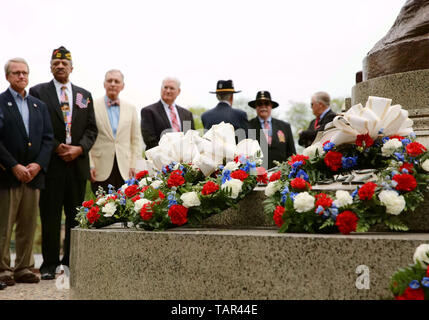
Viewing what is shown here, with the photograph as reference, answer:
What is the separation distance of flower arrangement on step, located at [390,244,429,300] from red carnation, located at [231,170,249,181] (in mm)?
1489

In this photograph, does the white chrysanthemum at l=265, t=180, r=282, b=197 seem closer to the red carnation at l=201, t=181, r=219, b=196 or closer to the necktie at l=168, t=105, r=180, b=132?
the red carnation at l=201, t=181, r=219, b=196

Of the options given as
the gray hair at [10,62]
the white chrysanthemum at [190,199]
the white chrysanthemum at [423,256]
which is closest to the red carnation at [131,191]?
the white chrysanthemum at [190,199]

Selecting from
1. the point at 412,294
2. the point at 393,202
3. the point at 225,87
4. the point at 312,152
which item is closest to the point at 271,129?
the point at 225,87

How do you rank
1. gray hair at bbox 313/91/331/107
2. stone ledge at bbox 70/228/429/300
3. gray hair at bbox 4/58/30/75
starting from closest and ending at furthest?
stone ledge at bbox 70/228/429/300
gray hair at bbox 4/58/30/75
gray hair at bbox 313/91/331/107

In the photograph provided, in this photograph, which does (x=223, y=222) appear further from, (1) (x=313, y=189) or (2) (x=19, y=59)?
(2) (x=19, y=59)

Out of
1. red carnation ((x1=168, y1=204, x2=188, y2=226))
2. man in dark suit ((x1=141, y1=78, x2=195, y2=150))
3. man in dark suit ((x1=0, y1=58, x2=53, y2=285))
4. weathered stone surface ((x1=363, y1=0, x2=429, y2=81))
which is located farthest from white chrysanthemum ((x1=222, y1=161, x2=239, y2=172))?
man in dark suit ((x1=141, y1=78, x2=195, y2=150))

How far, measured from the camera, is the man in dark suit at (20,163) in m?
5.61

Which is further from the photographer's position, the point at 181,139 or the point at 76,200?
the point at 76,200

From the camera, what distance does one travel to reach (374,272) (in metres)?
2.63

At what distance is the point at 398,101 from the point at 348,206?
2203 mm

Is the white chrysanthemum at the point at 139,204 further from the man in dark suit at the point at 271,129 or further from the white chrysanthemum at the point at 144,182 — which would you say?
the man in dark suit at the point at 271,129

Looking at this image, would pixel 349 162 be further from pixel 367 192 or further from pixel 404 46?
pixel 404 46

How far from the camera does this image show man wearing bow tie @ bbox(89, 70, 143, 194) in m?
6.76
